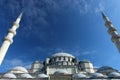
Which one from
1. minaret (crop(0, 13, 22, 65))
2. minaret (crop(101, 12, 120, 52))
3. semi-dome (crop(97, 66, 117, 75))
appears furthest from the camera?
semi-dome (crop(97, 66, 117, 75))

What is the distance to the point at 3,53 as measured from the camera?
15.0 meters

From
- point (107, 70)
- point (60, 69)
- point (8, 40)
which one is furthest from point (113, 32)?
point (8, 40)

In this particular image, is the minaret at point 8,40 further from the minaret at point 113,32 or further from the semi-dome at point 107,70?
the semi-dome at point 107,70

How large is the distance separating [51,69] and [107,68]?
24.5ft

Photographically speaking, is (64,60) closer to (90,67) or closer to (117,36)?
(90,67)

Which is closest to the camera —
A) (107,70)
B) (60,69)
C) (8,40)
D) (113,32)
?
(8,40)

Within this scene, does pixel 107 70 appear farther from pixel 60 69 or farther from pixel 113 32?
pixel 113 32

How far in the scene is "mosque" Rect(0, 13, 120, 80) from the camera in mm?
15109

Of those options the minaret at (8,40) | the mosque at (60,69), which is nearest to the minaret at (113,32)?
the mosque at (60,69)

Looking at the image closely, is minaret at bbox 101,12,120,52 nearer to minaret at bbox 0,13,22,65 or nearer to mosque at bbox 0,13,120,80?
mosque at bbox 0,13,120,80

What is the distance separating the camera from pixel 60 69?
23.7 meters

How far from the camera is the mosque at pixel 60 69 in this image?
1511 cm

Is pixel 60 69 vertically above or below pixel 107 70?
above

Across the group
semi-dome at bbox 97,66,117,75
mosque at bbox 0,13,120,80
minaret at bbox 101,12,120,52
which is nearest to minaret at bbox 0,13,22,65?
mosque at bbox 0,13,120,80
